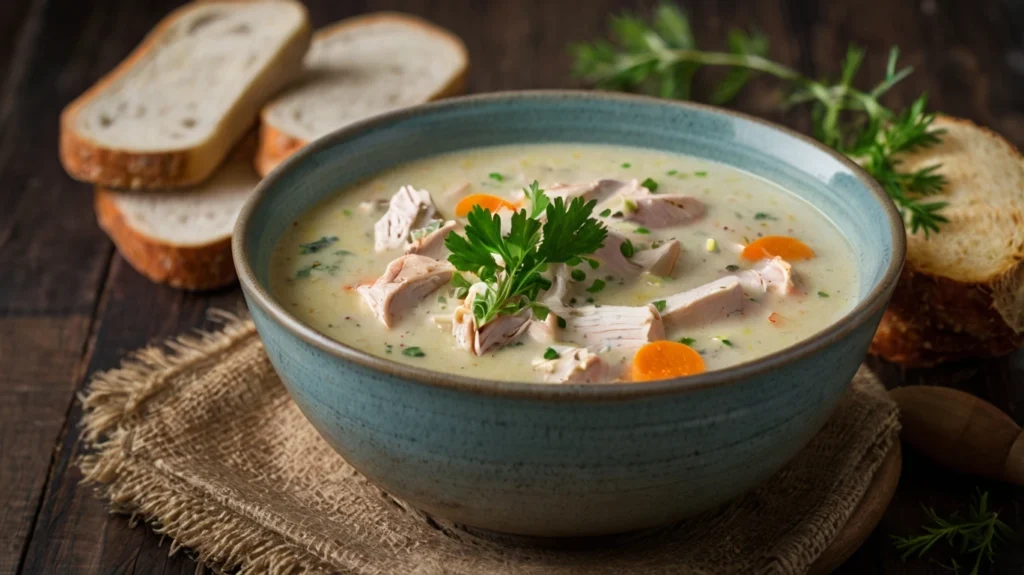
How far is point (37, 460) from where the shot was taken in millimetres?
3057

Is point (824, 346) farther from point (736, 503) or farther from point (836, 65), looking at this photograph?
point (836, 65)

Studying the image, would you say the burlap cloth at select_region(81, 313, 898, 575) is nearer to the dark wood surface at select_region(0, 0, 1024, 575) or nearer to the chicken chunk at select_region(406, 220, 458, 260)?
the dark wood surface at select_region(0, 0, 1024, 575)

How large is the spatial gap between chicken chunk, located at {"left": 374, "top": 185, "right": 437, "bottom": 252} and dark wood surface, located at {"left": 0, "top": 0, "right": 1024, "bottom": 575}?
33.2 inches

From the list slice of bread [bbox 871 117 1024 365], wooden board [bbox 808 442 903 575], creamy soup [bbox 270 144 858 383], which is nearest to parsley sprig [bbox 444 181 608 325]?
creamy soup [bbox 270 144 858 383]

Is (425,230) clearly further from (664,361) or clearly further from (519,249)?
(664,361)

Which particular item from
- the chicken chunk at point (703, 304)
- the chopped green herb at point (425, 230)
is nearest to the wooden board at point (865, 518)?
the chicken chunk at point (703, 304)

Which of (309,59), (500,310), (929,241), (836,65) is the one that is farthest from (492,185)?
(836,65)

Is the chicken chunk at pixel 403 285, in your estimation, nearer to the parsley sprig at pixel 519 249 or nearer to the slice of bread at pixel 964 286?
the parsley sprig at pixel 519 249

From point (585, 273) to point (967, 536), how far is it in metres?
1.04

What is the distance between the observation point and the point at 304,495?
2.76m

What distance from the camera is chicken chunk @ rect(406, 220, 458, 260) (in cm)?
271

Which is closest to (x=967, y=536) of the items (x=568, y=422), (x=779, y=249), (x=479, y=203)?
(x=779, y=249)

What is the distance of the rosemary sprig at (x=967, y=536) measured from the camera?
2676mm

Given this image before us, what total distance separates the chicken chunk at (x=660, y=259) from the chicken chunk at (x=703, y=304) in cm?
13
